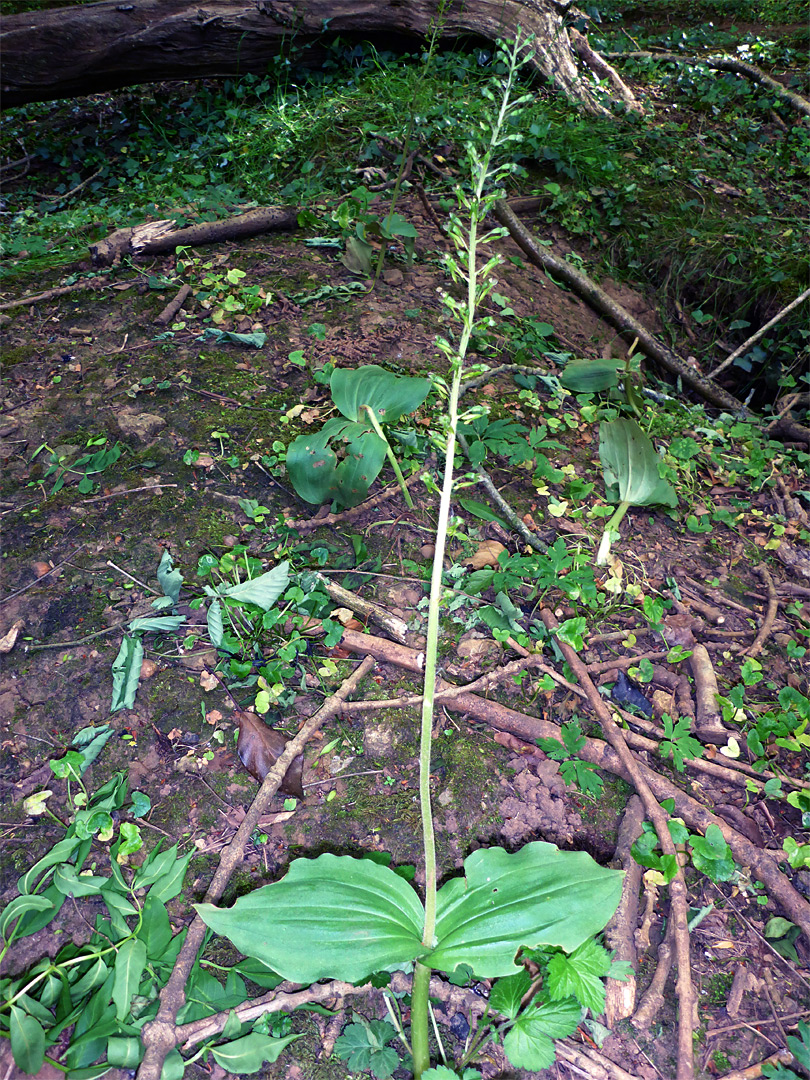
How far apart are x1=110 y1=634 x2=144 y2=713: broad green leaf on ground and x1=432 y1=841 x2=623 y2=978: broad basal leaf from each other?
1.33m

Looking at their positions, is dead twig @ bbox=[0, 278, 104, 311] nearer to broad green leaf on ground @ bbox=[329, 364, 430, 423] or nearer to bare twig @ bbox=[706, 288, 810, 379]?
broad green leaf on ground @ bbox=[329, 364, 430, 423]

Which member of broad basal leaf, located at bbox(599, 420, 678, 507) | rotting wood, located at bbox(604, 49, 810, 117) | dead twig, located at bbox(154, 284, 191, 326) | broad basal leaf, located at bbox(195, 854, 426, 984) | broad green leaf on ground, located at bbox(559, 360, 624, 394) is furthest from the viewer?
rotting wood, located at bbox(604, 49, 810, 117)

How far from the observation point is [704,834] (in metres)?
2.24

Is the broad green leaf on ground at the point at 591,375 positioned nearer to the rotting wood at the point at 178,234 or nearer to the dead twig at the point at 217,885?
Answer: the dead twig at the point at 217,885

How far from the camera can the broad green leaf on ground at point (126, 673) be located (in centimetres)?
240

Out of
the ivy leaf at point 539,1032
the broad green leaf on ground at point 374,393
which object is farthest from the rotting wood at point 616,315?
the ivy leaf at point 539,1032

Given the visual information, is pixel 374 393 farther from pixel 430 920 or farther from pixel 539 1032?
pixel 539 1032

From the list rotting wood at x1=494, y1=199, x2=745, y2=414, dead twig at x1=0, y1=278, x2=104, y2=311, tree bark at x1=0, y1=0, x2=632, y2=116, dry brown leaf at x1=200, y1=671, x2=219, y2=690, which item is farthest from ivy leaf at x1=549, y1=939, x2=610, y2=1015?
tree bark at x1=0, y1=0, x2=632, y2=116

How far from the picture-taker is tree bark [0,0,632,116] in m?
6.60

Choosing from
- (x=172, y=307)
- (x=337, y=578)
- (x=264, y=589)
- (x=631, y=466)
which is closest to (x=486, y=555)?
(x=337, y=578)

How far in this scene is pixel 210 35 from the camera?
689 cm

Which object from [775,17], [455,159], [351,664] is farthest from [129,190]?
[775,17]

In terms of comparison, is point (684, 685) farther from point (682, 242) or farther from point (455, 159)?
point (455, 159)

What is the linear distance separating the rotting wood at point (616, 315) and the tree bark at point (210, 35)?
2.92 meters
